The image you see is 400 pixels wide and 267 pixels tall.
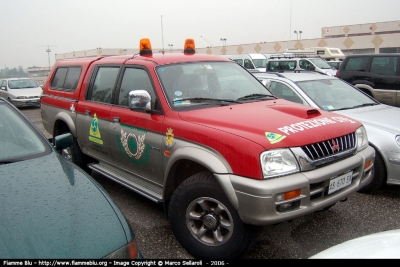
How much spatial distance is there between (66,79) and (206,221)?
3.59m

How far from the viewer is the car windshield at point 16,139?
2923 millimetres

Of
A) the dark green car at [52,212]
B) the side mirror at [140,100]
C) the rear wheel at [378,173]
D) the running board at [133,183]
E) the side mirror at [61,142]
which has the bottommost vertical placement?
the rear wheel at [378,173]

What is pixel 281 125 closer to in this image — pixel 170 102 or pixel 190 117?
pixel 190 117

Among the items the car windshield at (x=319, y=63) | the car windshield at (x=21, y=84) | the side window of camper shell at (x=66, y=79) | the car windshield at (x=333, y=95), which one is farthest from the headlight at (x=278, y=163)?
the car windshield at (x=21, y=84)

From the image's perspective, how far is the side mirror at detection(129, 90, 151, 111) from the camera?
3.46m

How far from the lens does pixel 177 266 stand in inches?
77.6

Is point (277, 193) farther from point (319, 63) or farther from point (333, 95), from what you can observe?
point (319, 63)

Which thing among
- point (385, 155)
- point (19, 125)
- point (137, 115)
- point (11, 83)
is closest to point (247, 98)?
point (137, 115)

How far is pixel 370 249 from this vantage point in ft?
6.05

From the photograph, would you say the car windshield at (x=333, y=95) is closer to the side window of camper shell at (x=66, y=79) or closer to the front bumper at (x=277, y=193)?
the front bumper at (x=277, y=193)

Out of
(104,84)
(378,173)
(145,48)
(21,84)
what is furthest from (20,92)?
(378,173)

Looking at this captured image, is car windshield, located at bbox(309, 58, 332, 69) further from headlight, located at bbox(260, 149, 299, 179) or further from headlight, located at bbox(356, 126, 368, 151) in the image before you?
headlight, located at bbox(260, 149, 299, 179)

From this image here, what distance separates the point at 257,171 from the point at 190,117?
0.95 meters

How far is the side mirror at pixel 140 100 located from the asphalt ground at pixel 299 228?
1276 millimetres
